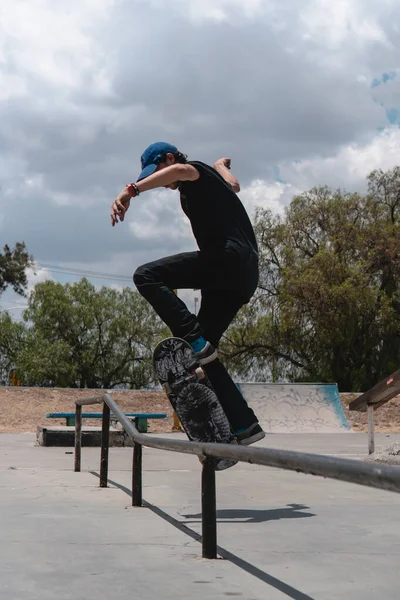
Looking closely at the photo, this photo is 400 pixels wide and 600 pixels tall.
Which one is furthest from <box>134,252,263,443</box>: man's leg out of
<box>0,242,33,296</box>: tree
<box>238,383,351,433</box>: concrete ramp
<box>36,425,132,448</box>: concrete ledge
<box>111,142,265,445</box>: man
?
<box>0,242,33,296</box>: tree

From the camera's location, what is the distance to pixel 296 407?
64.1 ft

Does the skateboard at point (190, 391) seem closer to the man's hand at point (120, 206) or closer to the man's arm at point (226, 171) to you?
the man's hand at point (120, 206)

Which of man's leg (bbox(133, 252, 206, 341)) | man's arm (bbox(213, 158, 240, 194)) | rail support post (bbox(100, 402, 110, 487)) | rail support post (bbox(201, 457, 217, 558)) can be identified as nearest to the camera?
rail support post (bbox(201, 457, 217, 558))

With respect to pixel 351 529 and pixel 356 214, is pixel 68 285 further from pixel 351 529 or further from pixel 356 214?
pixel 351 529

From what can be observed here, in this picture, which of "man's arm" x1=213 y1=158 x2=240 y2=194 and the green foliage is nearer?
"man's arm" x1=213 y1=158 x2=240 y2=194

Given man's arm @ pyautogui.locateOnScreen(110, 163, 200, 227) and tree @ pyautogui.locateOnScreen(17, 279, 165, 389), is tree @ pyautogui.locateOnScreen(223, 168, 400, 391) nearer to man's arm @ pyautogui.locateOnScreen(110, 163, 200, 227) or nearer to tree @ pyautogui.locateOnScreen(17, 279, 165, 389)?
tree @ pyautogui.locateOnScreen(17, 279, 165, 389)

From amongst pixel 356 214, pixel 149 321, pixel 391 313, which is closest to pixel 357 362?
pixel 391 313

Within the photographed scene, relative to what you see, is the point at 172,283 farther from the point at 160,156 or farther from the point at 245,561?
the point at 245,561

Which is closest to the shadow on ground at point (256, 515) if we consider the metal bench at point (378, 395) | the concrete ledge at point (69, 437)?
the metal bench at point (378, 395)

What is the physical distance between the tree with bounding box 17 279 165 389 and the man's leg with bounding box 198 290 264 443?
50931mm

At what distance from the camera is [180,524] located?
372cm

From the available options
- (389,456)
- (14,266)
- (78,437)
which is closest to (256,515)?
(78,437)

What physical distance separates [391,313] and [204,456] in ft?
104

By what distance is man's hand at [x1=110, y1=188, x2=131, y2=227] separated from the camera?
11.6 ft
